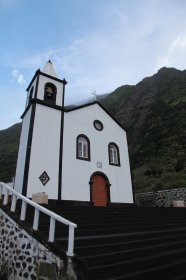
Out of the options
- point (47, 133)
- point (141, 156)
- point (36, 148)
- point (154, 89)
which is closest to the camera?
point (36, 148)

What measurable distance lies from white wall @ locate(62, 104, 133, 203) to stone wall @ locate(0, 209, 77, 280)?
7.01 m

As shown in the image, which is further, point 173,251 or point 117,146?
point 117,146

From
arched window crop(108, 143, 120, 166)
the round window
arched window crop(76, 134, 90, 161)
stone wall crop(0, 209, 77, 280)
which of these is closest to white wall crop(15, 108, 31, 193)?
arched window crop(76, 134, 90, 161)

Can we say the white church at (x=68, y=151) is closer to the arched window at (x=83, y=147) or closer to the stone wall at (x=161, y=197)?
the arched window at (x=83, y=147)

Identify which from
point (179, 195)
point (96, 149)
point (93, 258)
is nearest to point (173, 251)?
point (93, 258)

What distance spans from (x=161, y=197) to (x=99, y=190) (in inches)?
257

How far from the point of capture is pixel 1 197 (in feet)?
24.3

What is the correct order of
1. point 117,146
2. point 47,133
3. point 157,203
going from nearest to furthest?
point 47,133 < point 117,146 < point 157,203

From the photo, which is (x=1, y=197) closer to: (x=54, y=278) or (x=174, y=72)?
(x=54, y=278)

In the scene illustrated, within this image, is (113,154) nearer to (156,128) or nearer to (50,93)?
(50,93)

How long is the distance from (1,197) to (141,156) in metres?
32.6

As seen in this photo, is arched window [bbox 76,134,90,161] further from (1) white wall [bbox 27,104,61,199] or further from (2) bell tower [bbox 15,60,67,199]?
(1) white wall [bbox 27,104,61,199]

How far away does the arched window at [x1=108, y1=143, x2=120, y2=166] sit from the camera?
16.2 metres

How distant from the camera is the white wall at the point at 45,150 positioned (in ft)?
40.2
